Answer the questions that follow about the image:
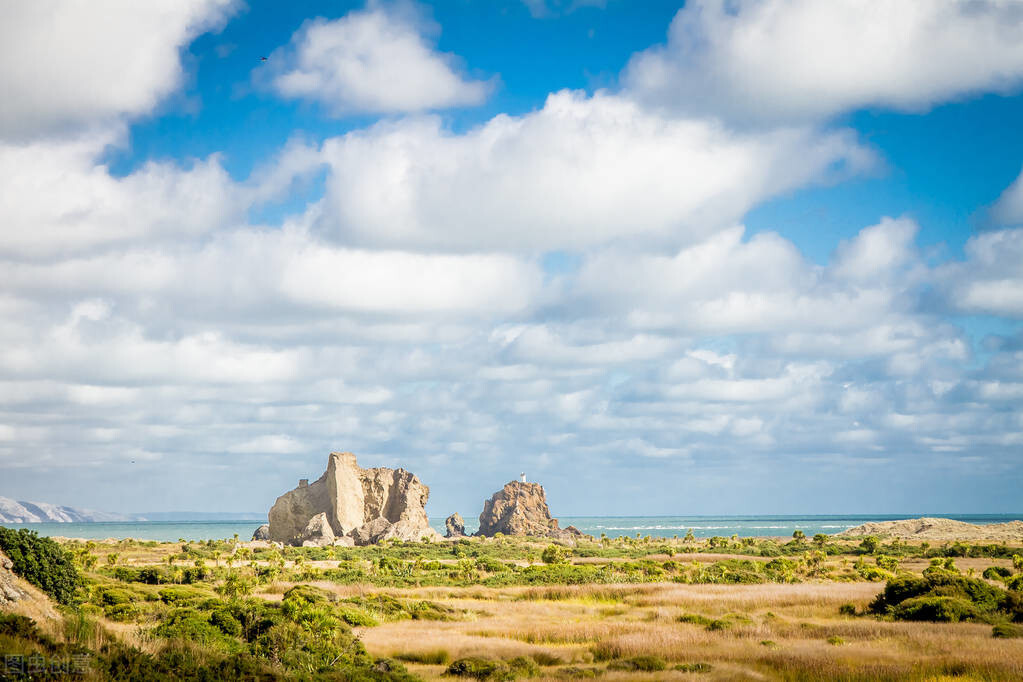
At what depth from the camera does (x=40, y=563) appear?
17859mm

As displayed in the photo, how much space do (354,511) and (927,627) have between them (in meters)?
75.6

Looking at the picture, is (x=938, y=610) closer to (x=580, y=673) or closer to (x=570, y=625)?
(x=570, y=625)

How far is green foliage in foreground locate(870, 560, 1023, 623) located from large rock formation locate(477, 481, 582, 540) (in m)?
83.9

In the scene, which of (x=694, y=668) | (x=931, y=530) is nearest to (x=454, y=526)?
(x=931, y=530)

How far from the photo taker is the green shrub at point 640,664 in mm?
17688

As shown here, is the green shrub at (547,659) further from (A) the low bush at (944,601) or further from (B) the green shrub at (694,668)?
(A) the low bush at (944,601)

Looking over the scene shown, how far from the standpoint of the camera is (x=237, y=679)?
1255 centimetres

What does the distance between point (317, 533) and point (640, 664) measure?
→ 2859 inches

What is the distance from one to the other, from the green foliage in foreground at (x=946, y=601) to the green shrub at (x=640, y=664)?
1138 centimetres

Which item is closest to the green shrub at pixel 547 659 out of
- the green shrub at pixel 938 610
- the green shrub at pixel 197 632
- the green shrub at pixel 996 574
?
the green shrub at pixel 197 632

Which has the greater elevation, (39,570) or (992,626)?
(39,570)

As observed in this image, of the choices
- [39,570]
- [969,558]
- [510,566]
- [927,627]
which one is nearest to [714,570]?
[510,566]

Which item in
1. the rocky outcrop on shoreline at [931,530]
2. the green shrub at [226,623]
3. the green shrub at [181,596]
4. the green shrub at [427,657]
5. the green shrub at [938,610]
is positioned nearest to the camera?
the green shrub at [226,623]

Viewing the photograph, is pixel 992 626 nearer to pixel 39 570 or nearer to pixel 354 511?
pixel 39 570
